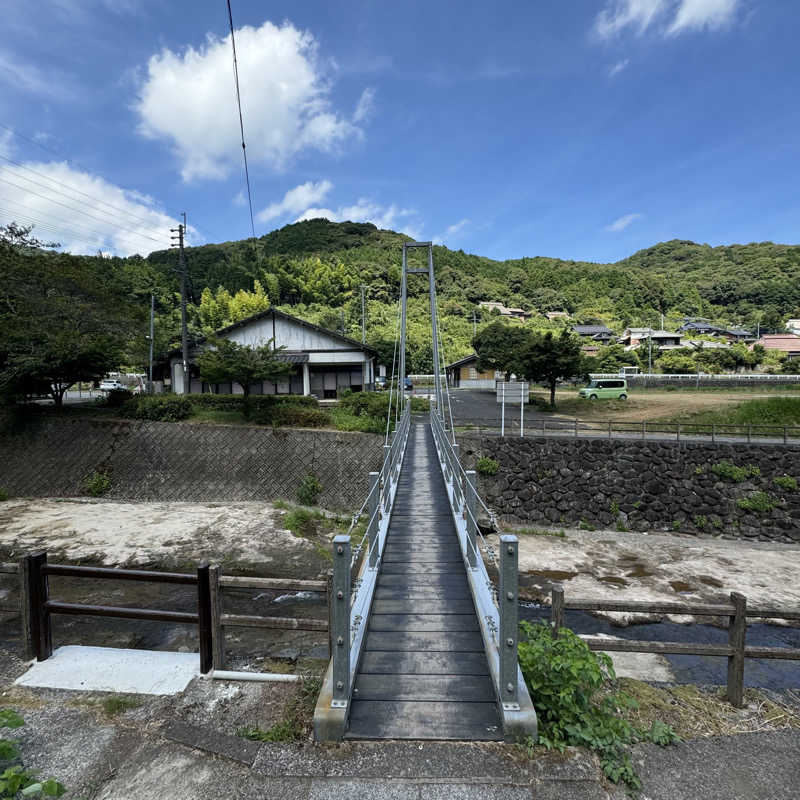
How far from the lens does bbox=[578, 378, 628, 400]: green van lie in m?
24.9

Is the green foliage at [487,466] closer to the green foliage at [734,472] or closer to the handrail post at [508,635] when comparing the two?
the green foliage at [734,472]

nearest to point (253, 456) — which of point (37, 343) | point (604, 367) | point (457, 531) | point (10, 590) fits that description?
point (10, 590)

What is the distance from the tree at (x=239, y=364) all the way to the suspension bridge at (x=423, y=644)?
37.4ft

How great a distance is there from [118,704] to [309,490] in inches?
405

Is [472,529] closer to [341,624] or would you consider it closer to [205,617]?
[341,624]

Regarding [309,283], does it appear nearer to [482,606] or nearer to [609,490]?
[609,490]

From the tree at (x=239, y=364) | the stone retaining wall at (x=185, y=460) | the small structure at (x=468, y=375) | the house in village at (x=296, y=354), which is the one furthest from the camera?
the small structure at (x=468, y=375)

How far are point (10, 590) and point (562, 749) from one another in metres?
9.35

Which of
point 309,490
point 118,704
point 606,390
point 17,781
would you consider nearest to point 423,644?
point 118,704

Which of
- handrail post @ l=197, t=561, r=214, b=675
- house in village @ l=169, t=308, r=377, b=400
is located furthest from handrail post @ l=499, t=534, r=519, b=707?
house in village @ l=169, t=308, r=377, b=400

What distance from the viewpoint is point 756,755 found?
8.79ft

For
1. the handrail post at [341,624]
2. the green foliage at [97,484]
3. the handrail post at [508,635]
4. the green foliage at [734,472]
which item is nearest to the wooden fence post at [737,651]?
the handrail post at [508,635]

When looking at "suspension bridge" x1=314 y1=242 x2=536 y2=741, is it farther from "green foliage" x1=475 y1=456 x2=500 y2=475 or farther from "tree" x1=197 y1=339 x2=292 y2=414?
"tree" x1=197 y1=339 x2=292 y2=414

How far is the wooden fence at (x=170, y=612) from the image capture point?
10.6ft
